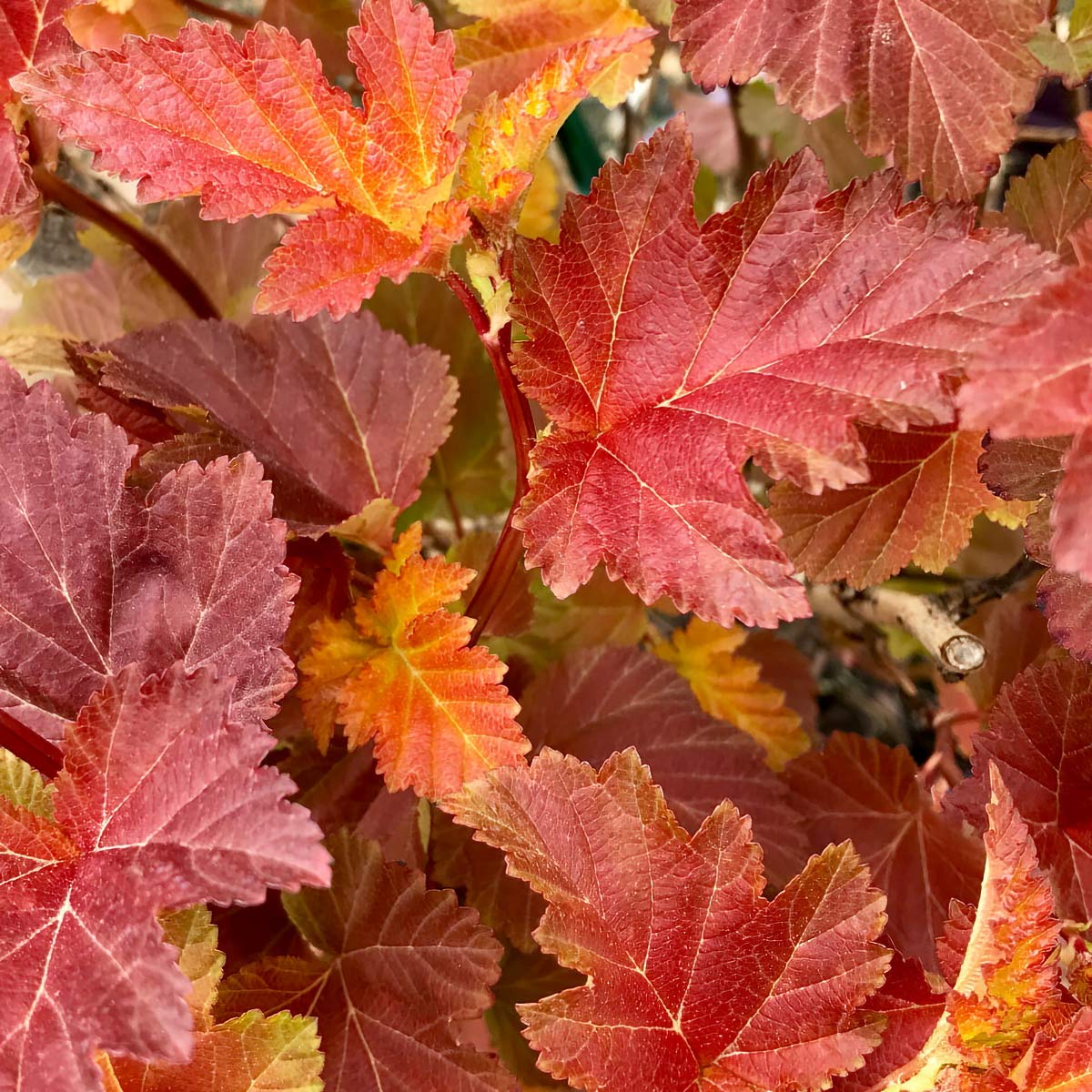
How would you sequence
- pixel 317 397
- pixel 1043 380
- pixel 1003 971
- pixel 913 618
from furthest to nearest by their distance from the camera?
1. pixel 913 618
2. pixel 317 397
3. pixel 1003 971
4. pixel 1043 380

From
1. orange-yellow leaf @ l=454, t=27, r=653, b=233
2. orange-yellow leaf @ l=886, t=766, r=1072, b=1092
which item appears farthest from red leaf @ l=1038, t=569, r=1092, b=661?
orange-yellow leaf @ l=454, t=27, r=653, b=233

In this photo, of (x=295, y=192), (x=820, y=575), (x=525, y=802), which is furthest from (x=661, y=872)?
(x=295, y=192)

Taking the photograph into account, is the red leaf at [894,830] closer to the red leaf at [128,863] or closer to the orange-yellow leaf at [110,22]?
the red leaf at [128,863]

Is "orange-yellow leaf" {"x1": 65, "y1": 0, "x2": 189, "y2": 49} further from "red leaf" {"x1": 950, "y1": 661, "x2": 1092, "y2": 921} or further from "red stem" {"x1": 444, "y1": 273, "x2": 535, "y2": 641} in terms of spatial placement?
"red leaf" {"x1": 950, "y1": 661, "x2": 1092, "y2": 921}

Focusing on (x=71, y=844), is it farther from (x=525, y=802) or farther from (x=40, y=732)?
(x=525, y=802)

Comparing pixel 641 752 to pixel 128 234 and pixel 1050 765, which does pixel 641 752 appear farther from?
pixel 128 234

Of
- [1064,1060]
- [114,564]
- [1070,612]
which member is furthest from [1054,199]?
[114,564]
